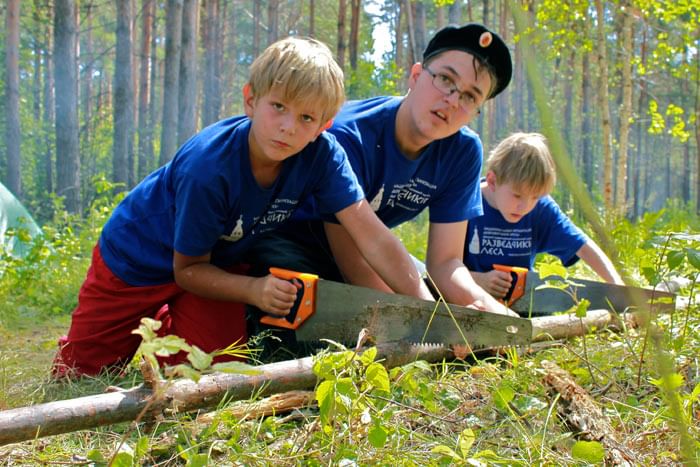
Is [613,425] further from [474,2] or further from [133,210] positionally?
[474,2]

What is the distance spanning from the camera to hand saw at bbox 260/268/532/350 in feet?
9.39

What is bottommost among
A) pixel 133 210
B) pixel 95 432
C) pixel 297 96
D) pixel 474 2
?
pixel 95 432

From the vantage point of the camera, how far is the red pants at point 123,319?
355cm

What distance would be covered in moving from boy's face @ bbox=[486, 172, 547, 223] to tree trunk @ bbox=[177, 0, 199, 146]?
1219cm

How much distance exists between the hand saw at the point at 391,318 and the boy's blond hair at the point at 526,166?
1647 millimetres

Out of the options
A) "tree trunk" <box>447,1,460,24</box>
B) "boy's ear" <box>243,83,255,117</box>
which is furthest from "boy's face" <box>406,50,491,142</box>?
"tree trunk" <box>447,1,460,24</box>

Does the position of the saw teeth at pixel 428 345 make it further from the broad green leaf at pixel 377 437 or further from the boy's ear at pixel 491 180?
the boy's ear at pixel 491 180

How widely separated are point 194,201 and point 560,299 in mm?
2114

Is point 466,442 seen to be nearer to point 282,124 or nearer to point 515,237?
point 282,124

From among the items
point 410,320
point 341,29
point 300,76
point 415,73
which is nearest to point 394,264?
point 410,320

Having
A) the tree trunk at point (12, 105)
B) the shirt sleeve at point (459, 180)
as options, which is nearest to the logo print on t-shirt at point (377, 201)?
the shirt sleeve at point (459, 180)

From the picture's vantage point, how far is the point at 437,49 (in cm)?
352

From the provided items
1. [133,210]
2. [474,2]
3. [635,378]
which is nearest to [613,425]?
[635,378]

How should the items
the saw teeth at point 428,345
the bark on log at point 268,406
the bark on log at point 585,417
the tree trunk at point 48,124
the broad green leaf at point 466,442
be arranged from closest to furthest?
1. the broad green leaf at point 466,442
2. the bark on log at point 585,417
3. the bark on log at point 268,406
4. the saw teeth at point 428,345
5. the tree trunk at point 48,124
